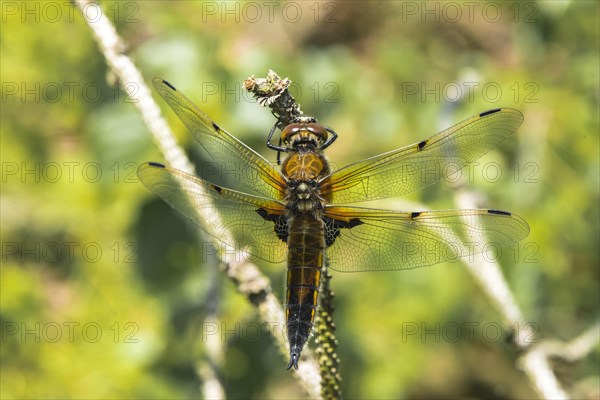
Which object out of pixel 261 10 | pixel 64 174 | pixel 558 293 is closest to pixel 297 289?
pixel 558 293

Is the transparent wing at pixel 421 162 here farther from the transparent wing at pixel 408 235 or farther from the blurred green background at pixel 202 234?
the blurred green background at pixel 202 234

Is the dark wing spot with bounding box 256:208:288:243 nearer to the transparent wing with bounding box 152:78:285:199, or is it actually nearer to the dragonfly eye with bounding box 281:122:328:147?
the transparent wing with bounding box 152:78:285:199

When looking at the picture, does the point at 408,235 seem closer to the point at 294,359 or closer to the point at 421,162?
the point at 421,162

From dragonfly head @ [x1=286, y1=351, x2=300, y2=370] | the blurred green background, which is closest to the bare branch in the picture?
dragonfly head @ [x1=286, y1=351, x2=300, y2=370]

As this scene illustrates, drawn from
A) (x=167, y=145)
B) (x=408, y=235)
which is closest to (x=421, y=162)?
(x=408, y=235)

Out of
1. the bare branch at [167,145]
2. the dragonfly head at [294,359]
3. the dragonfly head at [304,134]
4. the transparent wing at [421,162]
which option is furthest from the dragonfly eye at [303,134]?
the dragonfly head at [294,359]

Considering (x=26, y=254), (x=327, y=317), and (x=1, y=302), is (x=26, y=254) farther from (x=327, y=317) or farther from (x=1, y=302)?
(x=327, y=317)
